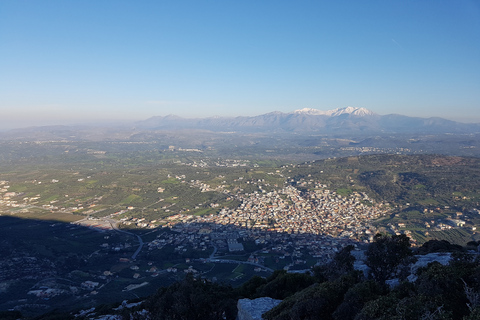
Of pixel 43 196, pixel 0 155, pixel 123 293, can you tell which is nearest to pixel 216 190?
pixel 43 196

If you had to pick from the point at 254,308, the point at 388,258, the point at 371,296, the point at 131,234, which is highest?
the point at 371,296

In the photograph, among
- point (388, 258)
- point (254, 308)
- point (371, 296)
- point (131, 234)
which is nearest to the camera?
point (371, 296)

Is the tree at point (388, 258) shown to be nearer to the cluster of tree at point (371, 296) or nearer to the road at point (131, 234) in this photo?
the cluster of tree at point (371, 296)

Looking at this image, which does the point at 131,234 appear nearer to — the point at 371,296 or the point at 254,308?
the point at 254,308

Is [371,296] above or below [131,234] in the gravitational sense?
above

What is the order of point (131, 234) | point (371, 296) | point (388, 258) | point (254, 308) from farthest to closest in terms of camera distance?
point (131, 234) → point (388, 258) → point (254, 308) → point (371, 296)

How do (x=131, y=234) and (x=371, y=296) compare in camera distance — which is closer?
(x=371, y=296)

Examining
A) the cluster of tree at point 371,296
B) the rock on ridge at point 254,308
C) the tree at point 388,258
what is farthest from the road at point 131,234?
the tree at point 388,258

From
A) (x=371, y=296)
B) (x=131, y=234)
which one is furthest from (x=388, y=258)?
(x=131, y=234)

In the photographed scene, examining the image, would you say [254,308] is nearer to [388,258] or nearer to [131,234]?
[388,258]
